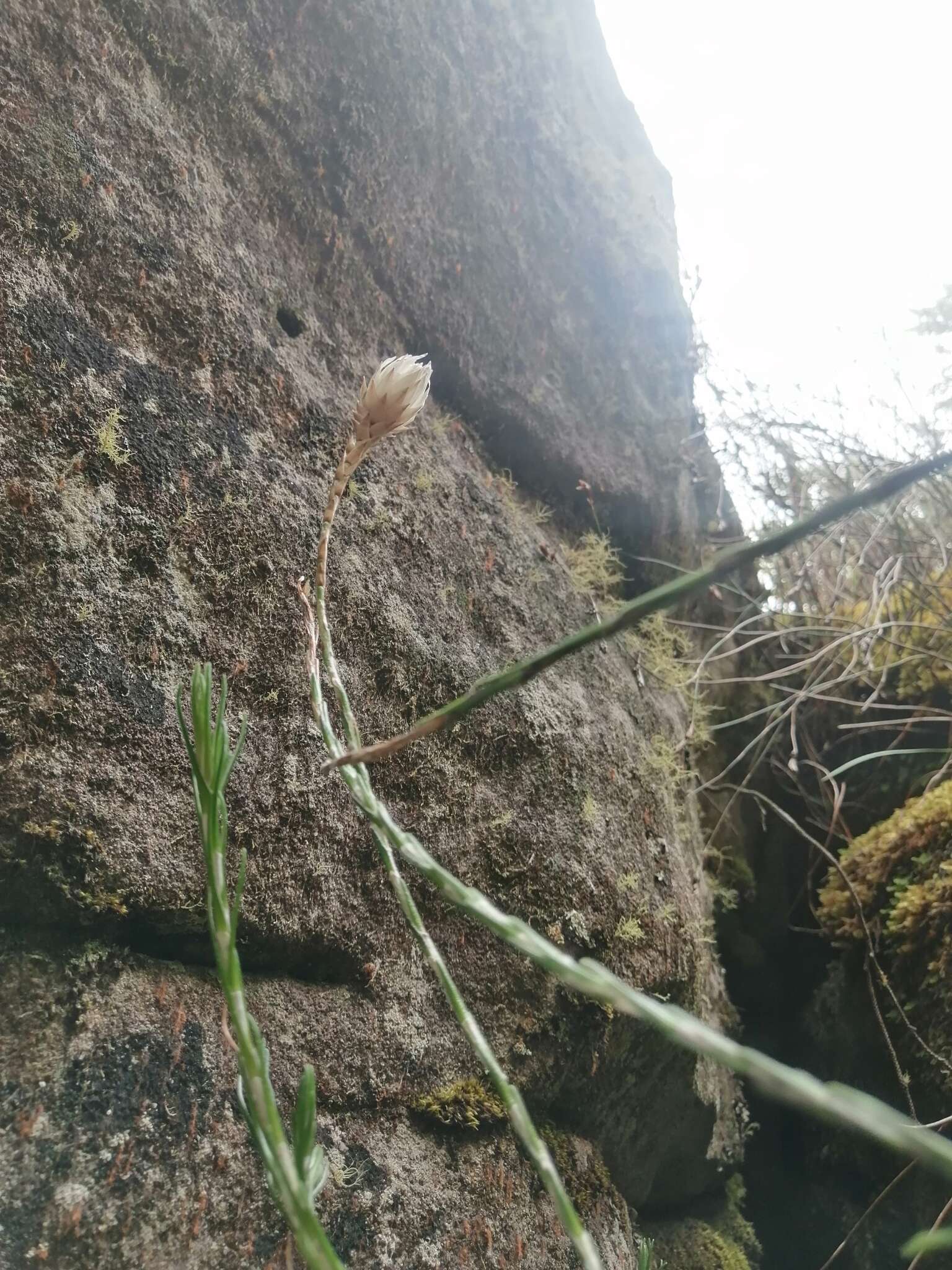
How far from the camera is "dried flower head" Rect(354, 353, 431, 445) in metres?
0.76

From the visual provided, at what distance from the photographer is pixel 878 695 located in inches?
89.7

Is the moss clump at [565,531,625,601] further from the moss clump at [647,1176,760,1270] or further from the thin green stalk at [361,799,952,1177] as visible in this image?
the thin green stalk at [361,799,952,1177]

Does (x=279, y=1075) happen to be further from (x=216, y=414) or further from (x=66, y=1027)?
(x=216, y=414)

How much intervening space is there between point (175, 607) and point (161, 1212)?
26.7 inches

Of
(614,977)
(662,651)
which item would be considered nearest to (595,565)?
(662,651)

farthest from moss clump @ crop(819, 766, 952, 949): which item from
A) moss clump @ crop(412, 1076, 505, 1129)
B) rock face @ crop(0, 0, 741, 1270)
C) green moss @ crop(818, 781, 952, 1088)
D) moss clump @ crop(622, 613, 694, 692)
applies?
moss clump @ crop(412, 1076, 505, 1129)

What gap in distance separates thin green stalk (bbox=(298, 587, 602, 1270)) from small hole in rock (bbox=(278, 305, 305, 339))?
0.86 meters

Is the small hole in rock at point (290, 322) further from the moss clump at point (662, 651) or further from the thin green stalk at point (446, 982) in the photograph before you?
the moss clump at point (662, 651)

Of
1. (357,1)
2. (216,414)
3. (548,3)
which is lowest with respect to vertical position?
(216,414)

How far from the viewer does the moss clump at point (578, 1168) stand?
1.19 m

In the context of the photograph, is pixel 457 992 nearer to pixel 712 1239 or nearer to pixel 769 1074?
pixel 769 1074

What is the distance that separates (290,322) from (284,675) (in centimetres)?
75

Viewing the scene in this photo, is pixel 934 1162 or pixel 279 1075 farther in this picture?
pixel 279 1075

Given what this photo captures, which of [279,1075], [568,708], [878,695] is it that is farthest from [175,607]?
[878,695]
